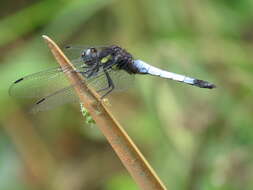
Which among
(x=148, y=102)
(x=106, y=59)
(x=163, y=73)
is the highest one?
(x=106, y=59)

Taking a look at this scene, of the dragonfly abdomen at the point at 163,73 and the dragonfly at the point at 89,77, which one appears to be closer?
the dragonfly at the point at 89,77

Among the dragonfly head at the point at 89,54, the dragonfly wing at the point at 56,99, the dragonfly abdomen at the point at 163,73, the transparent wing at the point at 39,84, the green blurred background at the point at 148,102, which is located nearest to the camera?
the dragonfly wing at the point at 56,99

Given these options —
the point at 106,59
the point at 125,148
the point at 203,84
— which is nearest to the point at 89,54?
the point at 106,59

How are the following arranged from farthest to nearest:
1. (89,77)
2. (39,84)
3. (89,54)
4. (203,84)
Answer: (203,84) → (89,54) → (39,84) → (89,77)

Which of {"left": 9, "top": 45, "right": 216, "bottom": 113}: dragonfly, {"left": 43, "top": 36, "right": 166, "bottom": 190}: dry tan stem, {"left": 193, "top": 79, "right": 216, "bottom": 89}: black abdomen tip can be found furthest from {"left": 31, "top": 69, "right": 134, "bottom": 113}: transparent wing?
{"left": 43, "top": 36, "right": 166, "bottom": 190}: dry tan stem

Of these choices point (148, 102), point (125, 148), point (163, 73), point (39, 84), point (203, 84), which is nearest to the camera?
point (125, 148)

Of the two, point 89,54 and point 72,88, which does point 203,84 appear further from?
point 72,88

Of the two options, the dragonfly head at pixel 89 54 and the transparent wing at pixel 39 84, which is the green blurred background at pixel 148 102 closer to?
the dragonfly head at pixel 89 54

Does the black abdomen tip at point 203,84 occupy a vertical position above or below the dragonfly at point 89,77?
below

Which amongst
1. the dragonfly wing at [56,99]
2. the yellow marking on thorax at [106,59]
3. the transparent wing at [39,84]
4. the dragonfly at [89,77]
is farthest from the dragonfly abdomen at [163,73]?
the dragonfly wing at [56,99]

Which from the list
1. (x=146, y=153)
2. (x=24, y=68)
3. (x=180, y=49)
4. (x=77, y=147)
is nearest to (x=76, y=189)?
(x=77, y=147)
